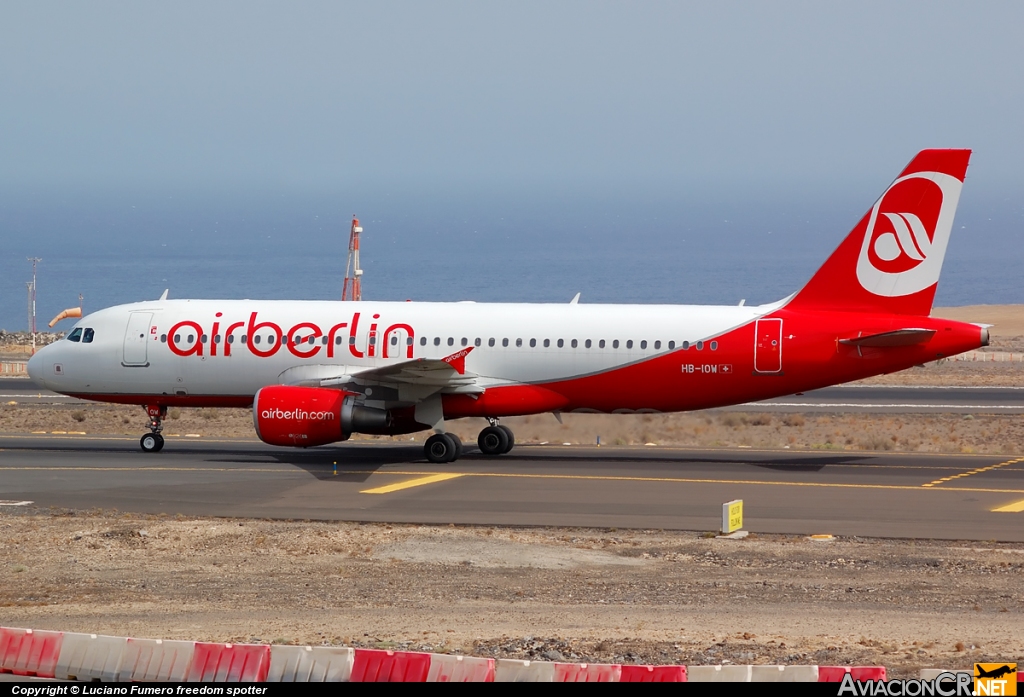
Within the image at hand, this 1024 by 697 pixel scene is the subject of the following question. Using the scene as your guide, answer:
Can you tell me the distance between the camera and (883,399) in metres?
53.8

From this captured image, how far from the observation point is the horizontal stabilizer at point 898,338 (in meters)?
30.5

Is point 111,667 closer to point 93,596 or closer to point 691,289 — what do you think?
point 93,596

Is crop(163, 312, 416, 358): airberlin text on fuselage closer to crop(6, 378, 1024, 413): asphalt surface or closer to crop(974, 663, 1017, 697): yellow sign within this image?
crop(6, 378, 1024, 413): asphalt surface

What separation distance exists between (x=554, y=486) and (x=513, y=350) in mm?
5330

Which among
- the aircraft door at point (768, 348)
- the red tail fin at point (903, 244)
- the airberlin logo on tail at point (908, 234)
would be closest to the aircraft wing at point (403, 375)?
the aircraft door at point (768, 348)

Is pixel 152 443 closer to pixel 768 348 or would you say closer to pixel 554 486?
pixel 554 486

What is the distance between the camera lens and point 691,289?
198 metres

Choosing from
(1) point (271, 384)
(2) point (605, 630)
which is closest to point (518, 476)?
(1) point (271, 384)

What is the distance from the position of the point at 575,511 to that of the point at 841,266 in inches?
408

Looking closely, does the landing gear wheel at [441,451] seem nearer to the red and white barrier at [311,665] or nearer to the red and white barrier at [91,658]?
the red and white barrier at [91,658]

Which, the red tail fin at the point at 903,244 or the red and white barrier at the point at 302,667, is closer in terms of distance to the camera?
the red and white barrier at the point at 302,667

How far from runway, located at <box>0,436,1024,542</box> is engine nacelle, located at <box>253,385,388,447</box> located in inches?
33.8

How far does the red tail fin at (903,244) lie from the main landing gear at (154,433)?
17035 millimetres

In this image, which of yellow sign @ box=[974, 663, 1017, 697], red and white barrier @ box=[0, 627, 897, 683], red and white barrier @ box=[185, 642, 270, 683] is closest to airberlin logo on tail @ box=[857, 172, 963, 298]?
yellow sign @ box=[974, 663, 1017, 697]
